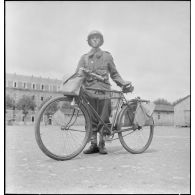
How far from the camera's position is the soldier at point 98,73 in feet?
16.1

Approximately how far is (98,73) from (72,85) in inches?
38.4

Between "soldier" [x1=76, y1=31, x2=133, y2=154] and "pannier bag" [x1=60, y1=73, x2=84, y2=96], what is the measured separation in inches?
22.6

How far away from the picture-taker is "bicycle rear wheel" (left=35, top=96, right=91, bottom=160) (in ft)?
13.7

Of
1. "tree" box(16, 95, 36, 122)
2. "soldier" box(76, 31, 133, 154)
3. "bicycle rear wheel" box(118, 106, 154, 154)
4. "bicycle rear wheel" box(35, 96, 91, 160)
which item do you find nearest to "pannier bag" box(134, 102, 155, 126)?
"bicycle rear wheel" box(118, 106, 154, 154)

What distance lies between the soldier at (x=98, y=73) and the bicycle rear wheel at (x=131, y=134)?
29 cm

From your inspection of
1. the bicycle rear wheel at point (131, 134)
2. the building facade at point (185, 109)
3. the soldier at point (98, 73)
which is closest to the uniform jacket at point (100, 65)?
the soldier at point (98, 73)

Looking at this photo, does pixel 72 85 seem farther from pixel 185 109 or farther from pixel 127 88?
pixel 185 109

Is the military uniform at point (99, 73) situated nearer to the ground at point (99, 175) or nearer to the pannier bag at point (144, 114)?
the pannier bag at point (144, 114)

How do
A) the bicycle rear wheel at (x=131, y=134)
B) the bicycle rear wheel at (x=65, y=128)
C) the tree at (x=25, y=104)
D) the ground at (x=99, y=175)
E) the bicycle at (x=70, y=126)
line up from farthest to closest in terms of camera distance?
the tree at (x=25, y=104) → the bicycle rear wheel at (x=131, y=134) → the bicycle rear wheel at (x=65, y=128) → the bicycle at (x=70, y=126) → the ground at (x=99, y=175)

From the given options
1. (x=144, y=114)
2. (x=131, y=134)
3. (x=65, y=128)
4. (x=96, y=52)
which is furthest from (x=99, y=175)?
(x=96, y=52)

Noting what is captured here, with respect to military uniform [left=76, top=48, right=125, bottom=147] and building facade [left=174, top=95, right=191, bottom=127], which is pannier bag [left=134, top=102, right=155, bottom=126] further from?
building facade [left=174, top=95, right=191, bottom=127]

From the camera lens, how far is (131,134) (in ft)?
17.0
